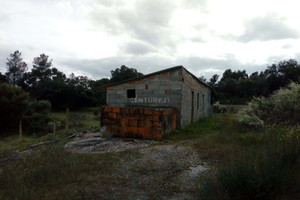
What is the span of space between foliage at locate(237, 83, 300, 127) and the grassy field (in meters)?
2.27

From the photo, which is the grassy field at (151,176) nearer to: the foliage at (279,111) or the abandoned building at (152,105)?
the abandoned building at (152,105)

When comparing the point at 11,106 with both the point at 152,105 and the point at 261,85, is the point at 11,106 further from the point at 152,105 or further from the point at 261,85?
the point at 261,85

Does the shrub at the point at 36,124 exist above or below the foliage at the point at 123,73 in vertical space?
below

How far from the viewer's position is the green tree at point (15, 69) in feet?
131

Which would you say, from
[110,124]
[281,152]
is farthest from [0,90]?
[281,152]

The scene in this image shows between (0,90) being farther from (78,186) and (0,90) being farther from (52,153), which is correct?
(78,186)

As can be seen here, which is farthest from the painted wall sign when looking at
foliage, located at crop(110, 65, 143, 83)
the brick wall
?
foliage, located at crop(110, 65, 143, 83)

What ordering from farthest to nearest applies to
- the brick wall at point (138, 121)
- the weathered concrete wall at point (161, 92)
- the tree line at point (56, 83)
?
1. the tree line at point (56, 83)
2. the weathered concrete wall at point (161, 92)
3. the brick wall at point (138, 121)

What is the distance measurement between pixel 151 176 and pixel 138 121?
3.67 metres

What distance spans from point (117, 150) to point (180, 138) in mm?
2752

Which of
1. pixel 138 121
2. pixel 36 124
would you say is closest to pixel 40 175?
pixel 138 121

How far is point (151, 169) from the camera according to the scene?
4.33 meters

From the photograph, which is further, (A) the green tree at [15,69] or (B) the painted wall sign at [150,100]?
(A) the green tree at [15,69]

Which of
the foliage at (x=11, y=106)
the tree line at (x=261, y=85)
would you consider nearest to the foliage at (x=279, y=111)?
the tree line at (x=261, y=85)
